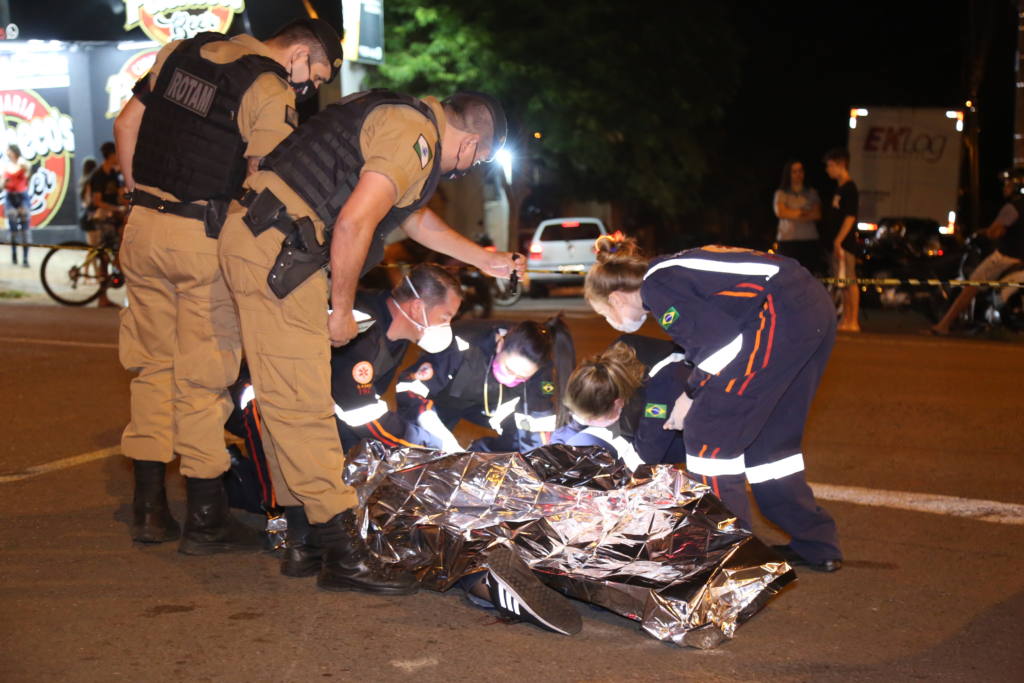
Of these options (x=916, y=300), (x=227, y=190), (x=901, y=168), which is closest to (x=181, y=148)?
(x=227, y=190)

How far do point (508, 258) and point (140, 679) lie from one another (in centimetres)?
219

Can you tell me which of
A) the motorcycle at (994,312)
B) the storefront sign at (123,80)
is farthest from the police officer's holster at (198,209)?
the storefront sign at (123,80)

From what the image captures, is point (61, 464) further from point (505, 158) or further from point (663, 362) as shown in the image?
point (663, 362)

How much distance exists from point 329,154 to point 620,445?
1.78 meters

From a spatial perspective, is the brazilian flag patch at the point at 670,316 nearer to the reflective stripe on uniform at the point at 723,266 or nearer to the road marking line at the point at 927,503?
the reflective stripe on uniform at the point at 723,266

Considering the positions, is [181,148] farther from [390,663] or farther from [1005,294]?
[1005,294]

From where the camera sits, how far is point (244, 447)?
16.3 feet

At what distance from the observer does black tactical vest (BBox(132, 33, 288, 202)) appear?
163 inches

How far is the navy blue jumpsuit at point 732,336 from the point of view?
3.98 m

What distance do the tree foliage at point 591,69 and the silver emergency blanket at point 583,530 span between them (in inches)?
623

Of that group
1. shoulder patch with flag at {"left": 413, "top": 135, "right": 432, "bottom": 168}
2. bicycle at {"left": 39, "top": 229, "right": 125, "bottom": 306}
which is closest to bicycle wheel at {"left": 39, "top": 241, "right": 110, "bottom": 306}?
bicycle at {"left": 39, "top": 229, "right": 125, "bottom": 306}

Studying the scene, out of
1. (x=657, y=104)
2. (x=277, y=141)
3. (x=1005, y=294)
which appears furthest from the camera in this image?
(x=657, y=104)

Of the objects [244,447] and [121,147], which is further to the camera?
[244,447]

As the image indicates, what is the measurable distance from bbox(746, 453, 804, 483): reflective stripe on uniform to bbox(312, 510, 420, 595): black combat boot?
4.27ft
